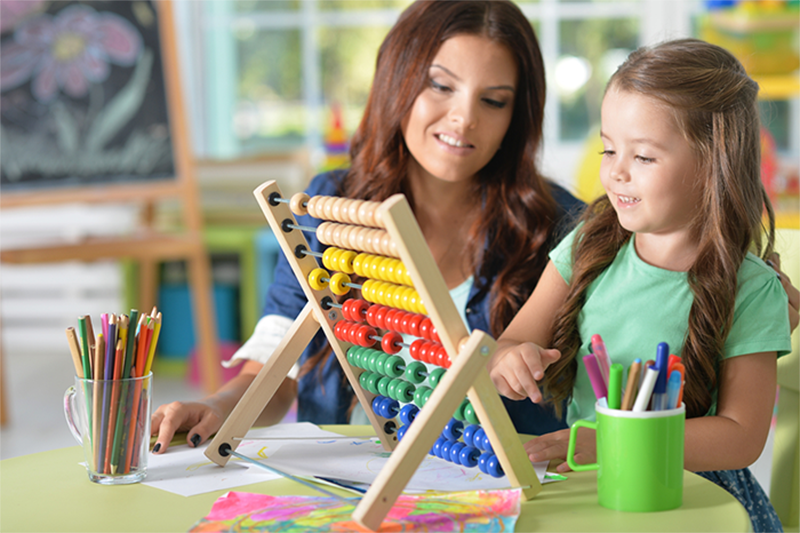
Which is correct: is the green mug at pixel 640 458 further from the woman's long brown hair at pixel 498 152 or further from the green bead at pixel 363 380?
the woman's long brown hair at pixel 498 152

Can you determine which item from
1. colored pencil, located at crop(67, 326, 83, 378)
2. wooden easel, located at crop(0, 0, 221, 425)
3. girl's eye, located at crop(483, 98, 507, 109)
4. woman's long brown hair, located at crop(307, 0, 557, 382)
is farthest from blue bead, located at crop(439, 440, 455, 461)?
wooden easel, located at crop(0, 0, 221, 425)

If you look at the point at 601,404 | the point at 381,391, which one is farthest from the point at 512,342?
the point at 601,404

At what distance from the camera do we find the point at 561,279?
1.26m

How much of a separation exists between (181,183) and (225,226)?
721 millimetres

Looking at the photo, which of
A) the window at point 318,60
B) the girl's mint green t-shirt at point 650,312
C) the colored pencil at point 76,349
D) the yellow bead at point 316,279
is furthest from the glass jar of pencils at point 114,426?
the window at point 318,60

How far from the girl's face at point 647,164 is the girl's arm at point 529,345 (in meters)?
0.21

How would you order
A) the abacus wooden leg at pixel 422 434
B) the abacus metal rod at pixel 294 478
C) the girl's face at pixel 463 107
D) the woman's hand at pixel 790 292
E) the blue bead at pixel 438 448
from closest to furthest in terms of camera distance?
1. the abacus wooden leg at pixel 422 434
2. the abacus metal rod at pixel 294 478
3. the blue bead at pixel 438 448
4. the woman's hand at pixel 790 292
5. the girl's face at pixel 463 107

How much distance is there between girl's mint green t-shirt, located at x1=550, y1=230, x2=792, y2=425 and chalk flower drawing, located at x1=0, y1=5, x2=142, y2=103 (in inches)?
100.0

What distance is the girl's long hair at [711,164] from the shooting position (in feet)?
3.45

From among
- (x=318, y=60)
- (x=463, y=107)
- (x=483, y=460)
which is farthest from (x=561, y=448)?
(x=318, y=60)

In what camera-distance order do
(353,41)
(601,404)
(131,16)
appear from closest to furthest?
(601,404) < (131,16) < (353,41)

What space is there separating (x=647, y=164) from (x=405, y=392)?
0.42 metres

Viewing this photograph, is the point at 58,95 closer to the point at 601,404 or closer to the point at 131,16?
the point at 131,16

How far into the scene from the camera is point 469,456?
97 cm
